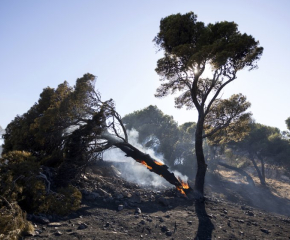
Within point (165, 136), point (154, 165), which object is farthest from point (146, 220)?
point (165, 136)

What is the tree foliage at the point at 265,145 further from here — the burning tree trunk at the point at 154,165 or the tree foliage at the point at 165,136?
the burning tree trunk at the point at 154,165

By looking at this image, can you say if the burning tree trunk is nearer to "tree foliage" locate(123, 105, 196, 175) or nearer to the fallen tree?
the fallen tree

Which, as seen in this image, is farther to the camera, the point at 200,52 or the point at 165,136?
the point at 165,136

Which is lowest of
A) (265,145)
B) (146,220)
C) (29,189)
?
(146,220)

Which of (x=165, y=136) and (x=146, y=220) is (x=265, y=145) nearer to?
(x=165, y=136)

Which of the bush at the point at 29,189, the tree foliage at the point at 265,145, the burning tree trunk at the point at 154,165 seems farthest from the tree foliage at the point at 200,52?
the tree foliage at the point at 265,145

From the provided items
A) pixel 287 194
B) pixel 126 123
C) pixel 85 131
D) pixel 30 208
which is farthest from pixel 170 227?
pixel 126 123

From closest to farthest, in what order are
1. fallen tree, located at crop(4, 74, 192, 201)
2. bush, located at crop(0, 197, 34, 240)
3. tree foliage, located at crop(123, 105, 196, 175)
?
bush, located at crop(0, 197, 34, 240), fallen tree, located at crop(4, 74, 192, 201), tree foliage, located at crop(123, 105, 196, 175)

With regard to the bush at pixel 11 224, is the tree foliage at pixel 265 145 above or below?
above

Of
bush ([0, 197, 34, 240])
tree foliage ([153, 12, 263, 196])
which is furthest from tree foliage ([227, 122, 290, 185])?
bush ([0, 197, 34, 240])

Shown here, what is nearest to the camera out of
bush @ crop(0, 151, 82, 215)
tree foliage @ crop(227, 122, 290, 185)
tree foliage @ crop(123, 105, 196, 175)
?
bush @ crop(0, 151, 82, 215)

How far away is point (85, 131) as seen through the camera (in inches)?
362

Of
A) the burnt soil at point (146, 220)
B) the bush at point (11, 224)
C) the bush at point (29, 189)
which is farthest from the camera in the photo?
the bush at point (29, 189)

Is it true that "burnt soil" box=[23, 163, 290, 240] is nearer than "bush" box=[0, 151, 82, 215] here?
Yes
